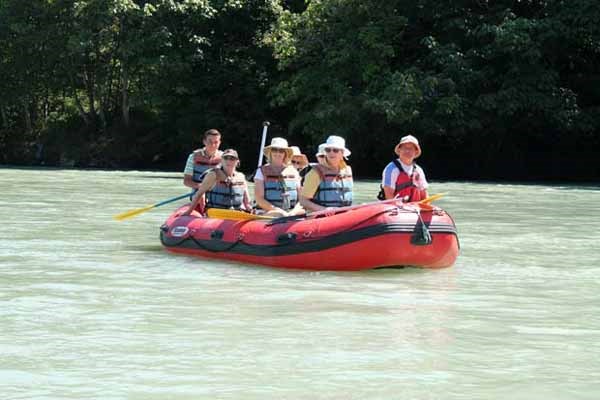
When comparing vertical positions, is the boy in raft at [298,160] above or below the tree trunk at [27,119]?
below

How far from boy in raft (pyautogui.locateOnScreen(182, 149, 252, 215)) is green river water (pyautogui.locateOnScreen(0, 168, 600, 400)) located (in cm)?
68

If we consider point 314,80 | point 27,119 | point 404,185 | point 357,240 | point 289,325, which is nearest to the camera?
point 289,325

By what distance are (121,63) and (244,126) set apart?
14.5 ft

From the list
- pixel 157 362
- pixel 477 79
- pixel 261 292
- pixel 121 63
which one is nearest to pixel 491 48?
pixel 477 79

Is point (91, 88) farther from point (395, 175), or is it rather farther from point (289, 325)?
point (289, 325)

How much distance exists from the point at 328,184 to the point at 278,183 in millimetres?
600

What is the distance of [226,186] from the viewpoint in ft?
36.1

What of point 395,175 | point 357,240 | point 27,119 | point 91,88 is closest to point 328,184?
point 395,175

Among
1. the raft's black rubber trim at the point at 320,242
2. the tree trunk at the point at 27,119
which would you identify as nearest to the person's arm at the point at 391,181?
the raft's black rubber trim at the point at 320,242

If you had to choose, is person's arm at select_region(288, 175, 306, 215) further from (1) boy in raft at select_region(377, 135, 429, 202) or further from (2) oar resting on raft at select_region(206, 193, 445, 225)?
(1) boy in raft at select_region(377, 135, 429, 202)

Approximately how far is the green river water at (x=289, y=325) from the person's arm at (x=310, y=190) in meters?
0.76

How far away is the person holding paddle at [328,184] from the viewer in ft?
33.1

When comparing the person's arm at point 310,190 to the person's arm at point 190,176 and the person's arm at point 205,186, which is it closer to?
the person's arm at point 205,186

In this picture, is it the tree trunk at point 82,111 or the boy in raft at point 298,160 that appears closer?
the boy in raft at point 298,160
